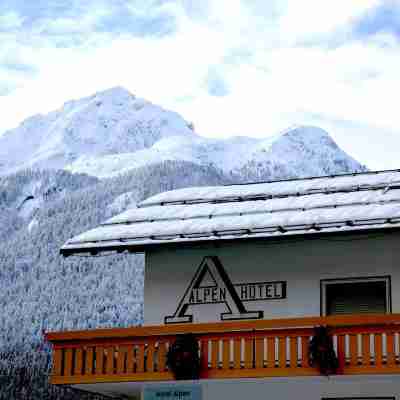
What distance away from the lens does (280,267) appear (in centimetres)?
2334

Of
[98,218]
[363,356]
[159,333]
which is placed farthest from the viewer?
[98,218]

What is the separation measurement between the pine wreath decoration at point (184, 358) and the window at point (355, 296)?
9.65 feet

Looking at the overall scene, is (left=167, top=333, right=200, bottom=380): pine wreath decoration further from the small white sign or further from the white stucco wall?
the white stucco wall

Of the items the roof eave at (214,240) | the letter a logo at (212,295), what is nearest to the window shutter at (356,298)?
the roof eave at (214,240)

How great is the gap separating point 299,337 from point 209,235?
327cm

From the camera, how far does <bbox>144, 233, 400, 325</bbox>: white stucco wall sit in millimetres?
22578

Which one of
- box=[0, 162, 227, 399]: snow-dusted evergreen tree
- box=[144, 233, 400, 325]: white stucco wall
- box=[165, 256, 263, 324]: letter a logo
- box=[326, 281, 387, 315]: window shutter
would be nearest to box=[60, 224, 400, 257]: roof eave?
box=[144, 233, 400, 325]: white stucco wall

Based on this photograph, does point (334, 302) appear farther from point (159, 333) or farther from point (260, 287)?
point (159, 333)

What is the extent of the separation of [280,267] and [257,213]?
1.17 meters

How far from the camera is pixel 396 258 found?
22.4m

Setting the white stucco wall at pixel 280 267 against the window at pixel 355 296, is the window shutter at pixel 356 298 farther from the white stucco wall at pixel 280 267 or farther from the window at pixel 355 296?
the white stucco wall at pixel 280 267

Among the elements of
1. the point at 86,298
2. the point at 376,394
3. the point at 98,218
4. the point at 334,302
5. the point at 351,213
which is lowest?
the point at 376,394

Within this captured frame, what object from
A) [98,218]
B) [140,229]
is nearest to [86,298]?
[98,218]

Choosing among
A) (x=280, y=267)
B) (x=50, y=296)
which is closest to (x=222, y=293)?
(x=280, y=267)
